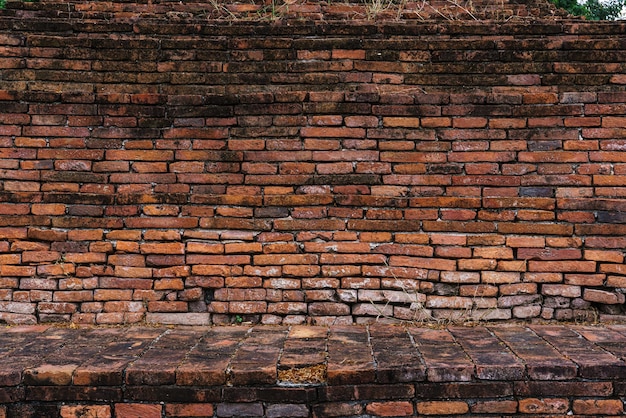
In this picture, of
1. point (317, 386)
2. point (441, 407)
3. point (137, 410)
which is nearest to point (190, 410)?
point (137, 410)

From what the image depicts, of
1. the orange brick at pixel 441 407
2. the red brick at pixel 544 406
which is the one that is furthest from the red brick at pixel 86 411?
the red brick at pixel 544 406

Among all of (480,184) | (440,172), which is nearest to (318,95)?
(440,172)

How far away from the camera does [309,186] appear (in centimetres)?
307

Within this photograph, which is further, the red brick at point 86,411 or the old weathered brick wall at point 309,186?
the old weathered brick wall at point 309,186

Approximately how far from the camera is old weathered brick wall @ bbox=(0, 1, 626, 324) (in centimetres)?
299

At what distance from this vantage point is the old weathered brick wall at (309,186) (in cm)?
299

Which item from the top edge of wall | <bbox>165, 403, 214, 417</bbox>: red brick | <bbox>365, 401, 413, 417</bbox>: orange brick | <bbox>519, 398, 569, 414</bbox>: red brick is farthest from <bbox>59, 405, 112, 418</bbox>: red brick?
the top edge of wall

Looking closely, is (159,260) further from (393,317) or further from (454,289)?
(454,289)

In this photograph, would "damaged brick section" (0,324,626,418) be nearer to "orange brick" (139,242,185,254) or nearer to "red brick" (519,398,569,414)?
"red brick" (519,398,569,414)

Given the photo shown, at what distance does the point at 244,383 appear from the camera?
230cm

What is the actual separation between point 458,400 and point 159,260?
1.87 metres

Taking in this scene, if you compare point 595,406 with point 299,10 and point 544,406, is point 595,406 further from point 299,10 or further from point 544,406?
point 299,10

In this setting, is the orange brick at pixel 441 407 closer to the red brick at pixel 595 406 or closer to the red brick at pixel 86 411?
the red brick at pixel 595 406

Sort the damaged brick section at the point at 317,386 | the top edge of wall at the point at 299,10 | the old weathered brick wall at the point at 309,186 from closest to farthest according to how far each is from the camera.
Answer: the damaged brick section at the point at 317,386 < the old weathered brick wall at the point at 309,186 < the top edge of wall at the point at 299,10
